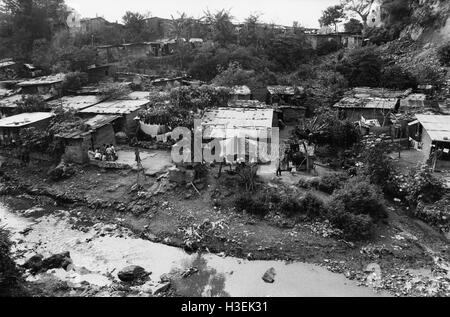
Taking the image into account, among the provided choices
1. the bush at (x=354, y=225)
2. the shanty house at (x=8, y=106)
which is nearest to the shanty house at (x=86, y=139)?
the shanty house at (x=8, y=106)

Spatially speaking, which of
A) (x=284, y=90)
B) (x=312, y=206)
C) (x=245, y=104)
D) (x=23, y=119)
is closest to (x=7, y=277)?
(x=312, y=206)

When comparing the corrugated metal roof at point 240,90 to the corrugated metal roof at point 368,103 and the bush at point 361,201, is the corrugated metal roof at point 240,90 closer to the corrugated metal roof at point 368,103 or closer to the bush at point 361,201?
the corrugated metal roof at point 368,103

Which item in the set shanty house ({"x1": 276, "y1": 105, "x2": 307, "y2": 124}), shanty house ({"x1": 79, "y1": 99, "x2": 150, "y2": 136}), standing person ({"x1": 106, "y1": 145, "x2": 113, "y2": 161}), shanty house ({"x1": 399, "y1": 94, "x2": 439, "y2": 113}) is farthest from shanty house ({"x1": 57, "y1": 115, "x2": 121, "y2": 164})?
shanty house ({"x1": 399, "y1": 94, "x2": 439, "y2": 113})

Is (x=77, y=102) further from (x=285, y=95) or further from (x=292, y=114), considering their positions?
(x=292, y=114)

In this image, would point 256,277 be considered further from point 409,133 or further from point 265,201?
point 409,133

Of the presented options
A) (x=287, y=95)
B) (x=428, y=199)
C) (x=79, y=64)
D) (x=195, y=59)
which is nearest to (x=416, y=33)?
(x=287, y=95)

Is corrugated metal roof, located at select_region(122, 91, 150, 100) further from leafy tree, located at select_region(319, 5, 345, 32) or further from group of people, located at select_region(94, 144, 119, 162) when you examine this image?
leafy tree, located at select_region(319, 5, 345, 32)
